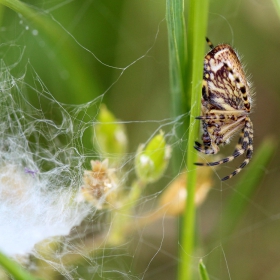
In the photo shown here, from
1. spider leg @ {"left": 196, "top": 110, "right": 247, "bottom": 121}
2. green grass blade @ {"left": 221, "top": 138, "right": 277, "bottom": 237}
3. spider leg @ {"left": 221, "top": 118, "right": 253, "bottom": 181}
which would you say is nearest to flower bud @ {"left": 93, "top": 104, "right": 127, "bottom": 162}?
spider leg @ {"left": 196, "top": 110, "right": 247, "bottom": 121}

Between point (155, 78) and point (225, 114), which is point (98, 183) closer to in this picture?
point (225, 114)

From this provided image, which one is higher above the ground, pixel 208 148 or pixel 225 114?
pixel 225 114

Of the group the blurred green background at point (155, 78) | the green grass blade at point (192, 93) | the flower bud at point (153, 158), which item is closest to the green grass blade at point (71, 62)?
the blurred green background at point (155, 78)

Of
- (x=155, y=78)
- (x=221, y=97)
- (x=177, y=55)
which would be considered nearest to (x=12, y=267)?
(x=177, y=55)

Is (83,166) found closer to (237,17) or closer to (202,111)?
(202,111)

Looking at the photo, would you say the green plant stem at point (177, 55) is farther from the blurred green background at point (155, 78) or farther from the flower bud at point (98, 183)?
the blurred green background at point (155, 78)

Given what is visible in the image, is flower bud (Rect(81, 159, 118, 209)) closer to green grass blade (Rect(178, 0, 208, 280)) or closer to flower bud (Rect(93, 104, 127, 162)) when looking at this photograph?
flower bud (Rect(93, 104, 127, 162))
